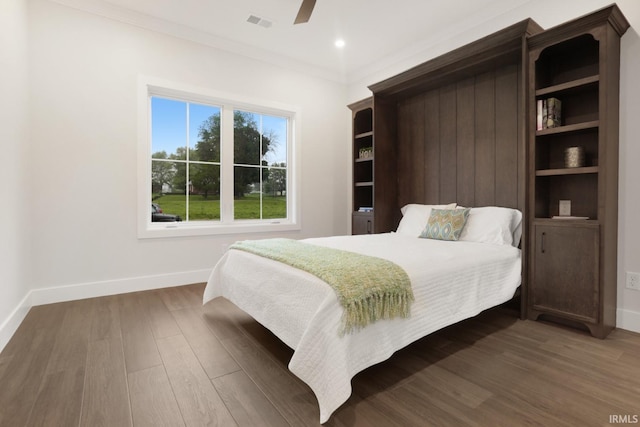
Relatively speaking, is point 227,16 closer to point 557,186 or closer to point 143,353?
point 143,353

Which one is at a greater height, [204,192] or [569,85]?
[569,85]

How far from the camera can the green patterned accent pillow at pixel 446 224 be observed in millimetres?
2861

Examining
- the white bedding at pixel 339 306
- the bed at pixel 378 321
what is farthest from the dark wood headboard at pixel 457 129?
the white bedding at pixel 339 306

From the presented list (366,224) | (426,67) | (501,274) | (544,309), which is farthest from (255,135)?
(544,309)

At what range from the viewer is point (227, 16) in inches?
127

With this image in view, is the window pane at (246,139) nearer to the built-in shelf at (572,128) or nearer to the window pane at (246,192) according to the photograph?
the window pane at (246,192)

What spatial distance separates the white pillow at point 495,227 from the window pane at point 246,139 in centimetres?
264

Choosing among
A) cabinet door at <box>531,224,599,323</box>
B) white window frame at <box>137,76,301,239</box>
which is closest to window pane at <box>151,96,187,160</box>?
white window frame at <box>137,76,301,239</box>

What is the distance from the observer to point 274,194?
14.2ft

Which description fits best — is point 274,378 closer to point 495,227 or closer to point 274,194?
point 495,227

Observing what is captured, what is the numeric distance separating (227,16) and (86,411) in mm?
3366

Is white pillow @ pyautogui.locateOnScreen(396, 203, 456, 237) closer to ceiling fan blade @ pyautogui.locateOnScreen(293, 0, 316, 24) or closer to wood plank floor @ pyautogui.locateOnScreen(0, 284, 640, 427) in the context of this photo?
wood plank floor @ pyautogui.locateOnScreen(0, 284, 640, 427)

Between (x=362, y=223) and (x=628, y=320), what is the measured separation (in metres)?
2.52

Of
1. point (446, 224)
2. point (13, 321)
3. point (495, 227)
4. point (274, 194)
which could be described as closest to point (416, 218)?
point (446, 224)
